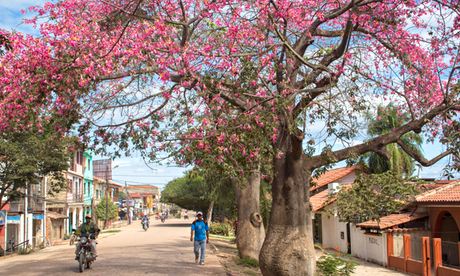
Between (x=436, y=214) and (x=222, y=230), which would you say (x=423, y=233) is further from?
(x=222, y=230)

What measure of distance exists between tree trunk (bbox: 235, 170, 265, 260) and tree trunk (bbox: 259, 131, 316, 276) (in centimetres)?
738

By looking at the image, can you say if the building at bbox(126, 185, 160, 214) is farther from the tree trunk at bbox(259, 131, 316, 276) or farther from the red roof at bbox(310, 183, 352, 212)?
the tree trunk at bbox(259, 131, 316, 276)

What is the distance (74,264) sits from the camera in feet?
54.5

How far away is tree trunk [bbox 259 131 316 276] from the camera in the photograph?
1085 cm

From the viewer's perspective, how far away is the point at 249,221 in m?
19.1

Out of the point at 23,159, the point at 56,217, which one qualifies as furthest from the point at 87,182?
the point at 23,159

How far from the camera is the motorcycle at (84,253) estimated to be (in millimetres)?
14258

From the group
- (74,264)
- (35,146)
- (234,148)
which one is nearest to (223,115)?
(234,148)

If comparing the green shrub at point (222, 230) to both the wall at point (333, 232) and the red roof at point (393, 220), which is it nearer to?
the wall at point (333, 232)

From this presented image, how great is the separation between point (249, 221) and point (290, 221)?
8195 millimetres

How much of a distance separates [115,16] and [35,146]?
16146mm

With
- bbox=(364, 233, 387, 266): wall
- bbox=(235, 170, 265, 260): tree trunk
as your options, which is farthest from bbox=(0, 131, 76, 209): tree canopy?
bbox=(364, 233, 387, 266): wall

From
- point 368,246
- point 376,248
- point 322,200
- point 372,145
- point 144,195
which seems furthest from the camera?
point 144,195

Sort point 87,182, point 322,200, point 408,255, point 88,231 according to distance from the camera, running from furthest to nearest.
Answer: point 87,182
point 322,200
point 408,255
point 88,231
